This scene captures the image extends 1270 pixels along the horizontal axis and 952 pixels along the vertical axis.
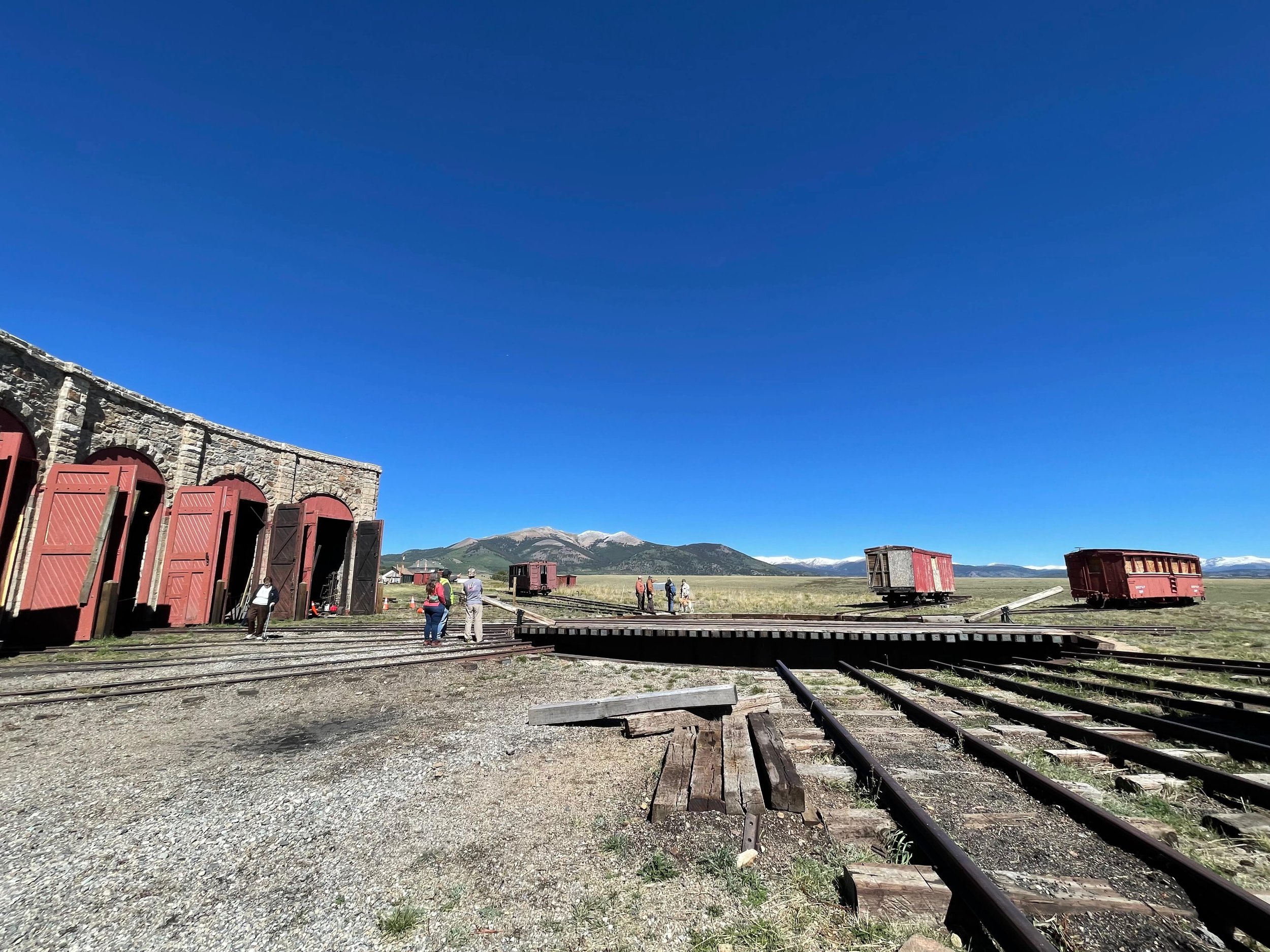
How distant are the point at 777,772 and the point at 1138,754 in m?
3.66

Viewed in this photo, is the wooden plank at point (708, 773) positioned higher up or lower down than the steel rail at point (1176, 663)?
lower down

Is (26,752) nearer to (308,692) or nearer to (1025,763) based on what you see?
(308,692)

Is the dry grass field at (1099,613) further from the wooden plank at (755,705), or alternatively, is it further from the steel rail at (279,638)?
the wooden plank at (755,705)

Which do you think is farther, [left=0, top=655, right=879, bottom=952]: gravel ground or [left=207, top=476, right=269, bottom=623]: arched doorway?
[left=207, top=476, right=269, bottom=623]: arched doorway

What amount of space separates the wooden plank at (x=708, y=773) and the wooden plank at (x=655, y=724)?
345mm

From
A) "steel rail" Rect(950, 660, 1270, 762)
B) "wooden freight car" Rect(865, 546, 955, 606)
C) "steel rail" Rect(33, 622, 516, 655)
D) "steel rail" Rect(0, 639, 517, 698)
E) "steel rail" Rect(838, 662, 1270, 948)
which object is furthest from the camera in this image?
"wooden freight car" Rect(865, 546, 955, 606)

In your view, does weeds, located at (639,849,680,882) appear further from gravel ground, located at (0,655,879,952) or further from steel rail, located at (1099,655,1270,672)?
steel rail, located at (1099,655,1270,672)

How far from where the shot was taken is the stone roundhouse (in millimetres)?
13211

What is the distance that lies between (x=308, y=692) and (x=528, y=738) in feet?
15.4

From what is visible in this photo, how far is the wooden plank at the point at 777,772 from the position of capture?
14.1 feet

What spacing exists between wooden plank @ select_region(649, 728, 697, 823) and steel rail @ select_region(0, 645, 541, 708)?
23.7 ft

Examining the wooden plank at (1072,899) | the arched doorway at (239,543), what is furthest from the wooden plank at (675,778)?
the arched doorway at (239,543)

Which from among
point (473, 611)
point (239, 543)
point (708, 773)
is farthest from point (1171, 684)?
point (239, 543)

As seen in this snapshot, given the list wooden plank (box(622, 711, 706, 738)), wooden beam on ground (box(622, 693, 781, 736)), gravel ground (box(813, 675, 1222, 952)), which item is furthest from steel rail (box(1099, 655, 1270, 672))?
wooden plank (box(622, 711, 706, 738))
